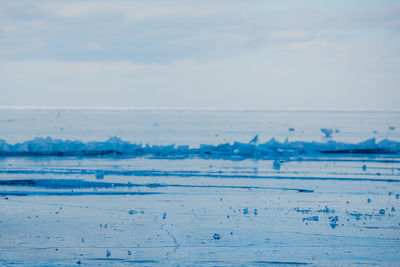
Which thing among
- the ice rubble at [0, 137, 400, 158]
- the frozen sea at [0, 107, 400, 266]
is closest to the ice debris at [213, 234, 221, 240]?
the frozen sea at [0, 107, 400, 266]

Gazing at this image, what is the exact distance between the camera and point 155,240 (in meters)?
9.23

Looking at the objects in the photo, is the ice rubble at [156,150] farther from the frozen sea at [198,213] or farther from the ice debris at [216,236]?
the ice debris at [216,236]

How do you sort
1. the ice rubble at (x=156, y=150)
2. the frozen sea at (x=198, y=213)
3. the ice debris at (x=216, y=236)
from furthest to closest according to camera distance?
the ice rubble at (x=156, y=150) < the ice debris at (x=216, y=236) < the frozen sea at (x=198, y=213)

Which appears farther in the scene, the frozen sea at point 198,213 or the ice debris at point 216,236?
the ice debris at point 216,236

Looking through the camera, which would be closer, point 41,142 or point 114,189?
point 114,189

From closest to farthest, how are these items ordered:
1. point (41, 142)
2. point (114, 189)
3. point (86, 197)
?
1. point (86, 197)
2. point (114, 189)
3. point (41, 142)

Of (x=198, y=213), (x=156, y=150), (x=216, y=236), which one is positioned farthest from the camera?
(x=156, y=150)

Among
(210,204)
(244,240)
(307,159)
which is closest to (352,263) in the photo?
(244,240)

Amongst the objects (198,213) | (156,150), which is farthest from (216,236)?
(156,150)

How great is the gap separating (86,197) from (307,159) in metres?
13.3

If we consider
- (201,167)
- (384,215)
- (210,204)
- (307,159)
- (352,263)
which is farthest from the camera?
(307,159)

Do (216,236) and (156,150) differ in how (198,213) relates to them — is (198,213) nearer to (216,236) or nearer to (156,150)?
(216,236)

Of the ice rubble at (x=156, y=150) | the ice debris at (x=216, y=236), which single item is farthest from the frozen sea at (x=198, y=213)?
the ice rubble at (x=156, y=150)

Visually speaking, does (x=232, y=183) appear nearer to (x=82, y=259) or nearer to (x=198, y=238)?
(x=198, y=238)
